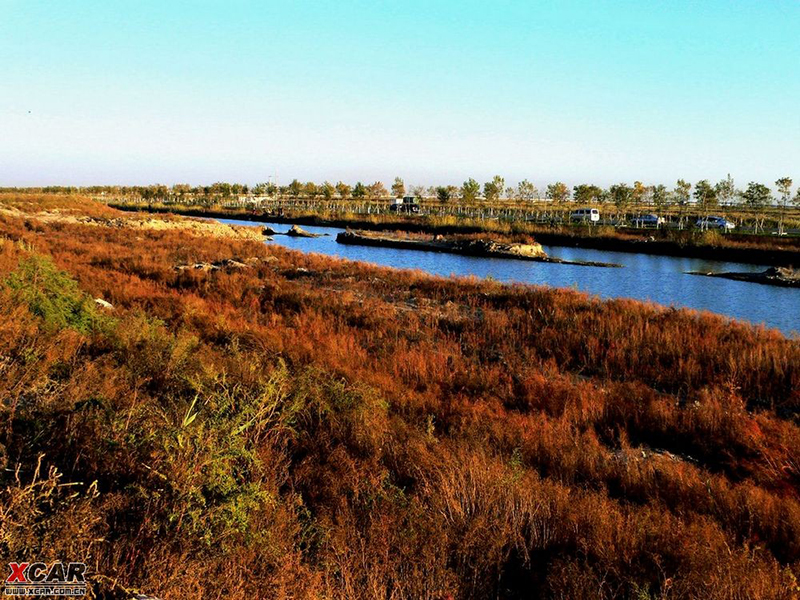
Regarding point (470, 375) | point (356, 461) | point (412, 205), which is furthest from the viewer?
point (412, 205)

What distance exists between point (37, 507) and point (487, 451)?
384cm

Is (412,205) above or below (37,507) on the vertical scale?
above

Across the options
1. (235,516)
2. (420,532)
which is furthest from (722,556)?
(235,516)

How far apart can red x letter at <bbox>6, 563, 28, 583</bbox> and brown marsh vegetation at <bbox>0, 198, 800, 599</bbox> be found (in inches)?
2.7

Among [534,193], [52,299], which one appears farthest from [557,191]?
[52,299]

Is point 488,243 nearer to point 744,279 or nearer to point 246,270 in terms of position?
point 744,279

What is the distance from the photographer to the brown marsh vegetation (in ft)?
9.89

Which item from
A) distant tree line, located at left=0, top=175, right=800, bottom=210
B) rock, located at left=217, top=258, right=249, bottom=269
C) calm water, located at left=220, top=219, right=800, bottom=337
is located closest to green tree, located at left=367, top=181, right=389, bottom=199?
distant tree line, located at left=0, top=175, right=800, bottom=210

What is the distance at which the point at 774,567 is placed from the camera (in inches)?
130

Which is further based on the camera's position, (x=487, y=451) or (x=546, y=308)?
(x=546, y=308)

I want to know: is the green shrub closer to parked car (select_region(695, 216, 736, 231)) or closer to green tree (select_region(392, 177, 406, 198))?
parked car (select_region(695, 216, 736, 231))

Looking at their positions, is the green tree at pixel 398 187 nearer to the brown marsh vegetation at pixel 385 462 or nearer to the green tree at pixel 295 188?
the green tree at pixel 295 188

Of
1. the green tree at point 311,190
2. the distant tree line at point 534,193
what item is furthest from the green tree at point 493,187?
the green tree at point 311,190

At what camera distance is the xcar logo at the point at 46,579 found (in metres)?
2.34
